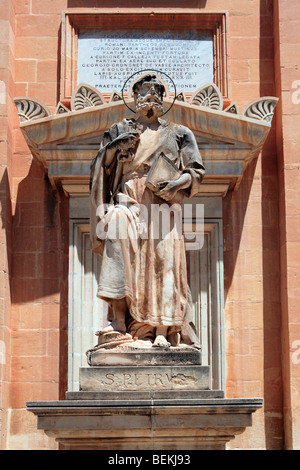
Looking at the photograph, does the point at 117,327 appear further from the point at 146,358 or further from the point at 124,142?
the point at 124,142

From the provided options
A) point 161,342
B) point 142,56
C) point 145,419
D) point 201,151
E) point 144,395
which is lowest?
point 145,419

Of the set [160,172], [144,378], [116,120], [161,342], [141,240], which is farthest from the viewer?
[116,120]

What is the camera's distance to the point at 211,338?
1295 cm

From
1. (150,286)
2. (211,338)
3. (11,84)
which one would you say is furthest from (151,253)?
(11,84)

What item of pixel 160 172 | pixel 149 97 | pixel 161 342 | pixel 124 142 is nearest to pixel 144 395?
pixel 161 342

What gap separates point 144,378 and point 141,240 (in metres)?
1.26

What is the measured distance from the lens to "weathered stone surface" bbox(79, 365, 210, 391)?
892 cm

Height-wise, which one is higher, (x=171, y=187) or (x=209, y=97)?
(x=209, y=97)

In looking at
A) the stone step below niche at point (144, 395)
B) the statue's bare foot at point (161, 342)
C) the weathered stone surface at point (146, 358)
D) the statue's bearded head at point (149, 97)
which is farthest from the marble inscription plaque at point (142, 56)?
the stone step below niche at point (144, 395)

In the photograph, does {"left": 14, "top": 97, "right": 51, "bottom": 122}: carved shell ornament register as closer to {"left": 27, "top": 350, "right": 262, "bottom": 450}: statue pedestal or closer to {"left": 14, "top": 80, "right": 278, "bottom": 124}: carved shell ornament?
{"left": 14, "top": 80, "right": 278, "bottom": 124}: carved shell ornament

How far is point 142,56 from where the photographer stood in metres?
14.1

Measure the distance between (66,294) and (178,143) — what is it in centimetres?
398

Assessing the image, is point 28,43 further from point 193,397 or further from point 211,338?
point 193,397

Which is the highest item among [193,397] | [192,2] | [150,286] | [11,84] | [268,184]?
[192,2]
